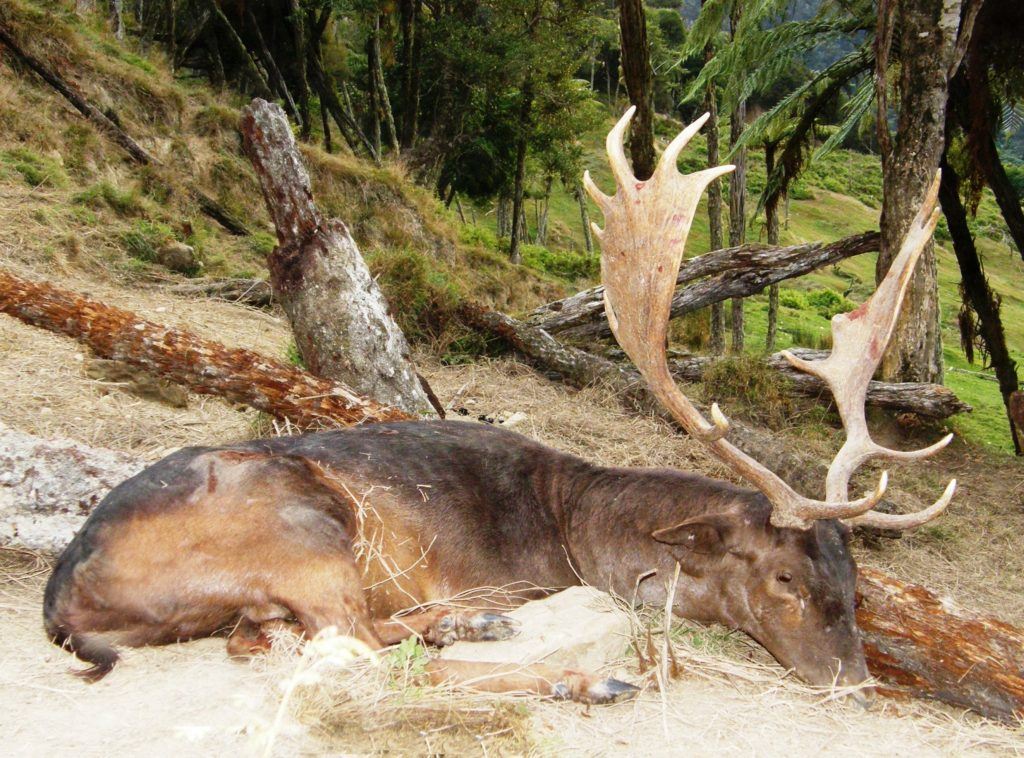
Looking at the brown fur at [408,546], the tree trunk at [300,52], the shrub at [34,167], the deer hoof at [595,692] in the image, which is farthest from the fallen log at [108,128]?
the deer hoof at [595,692]

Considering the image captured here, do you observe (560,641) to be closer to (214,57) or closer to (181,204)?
(181,204)

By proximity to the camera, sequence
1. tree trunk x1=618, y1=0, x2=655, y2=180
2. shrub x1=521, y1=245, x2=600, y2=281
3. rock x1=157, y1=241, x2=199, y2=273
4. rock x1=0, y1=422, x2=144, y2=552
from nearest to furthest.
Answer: rock x1=0, y1=422, x2=144, y2=552 → tree trunk x1=618, y1=0, x2=655, y2=180 → rock x1=157, y1=241, x2=199, y2=273 → shrub x1=521, y1=245, x2=600, y2=281

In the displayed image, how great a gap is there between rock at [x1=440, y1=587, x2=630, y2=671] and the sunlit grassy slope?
12.8m

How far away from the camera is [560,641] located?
12.5ft

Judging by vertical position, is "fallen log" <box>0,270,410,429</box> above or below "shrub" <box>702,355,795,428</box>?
above

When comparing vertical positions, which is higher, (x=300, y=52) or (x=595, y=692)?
(x=300, y=52)

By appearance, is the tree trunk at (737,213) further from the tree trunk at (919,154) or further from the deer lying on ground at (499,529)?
the deer lying on ground at (499,529)

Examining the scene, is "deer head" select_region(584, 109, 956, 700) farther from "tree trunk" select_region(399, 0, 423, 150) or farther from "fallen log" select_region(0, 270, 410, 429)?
"tree trunk" select_region(399, 0, 423, 150)

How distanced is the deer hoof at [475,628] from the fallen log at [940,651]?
1.76 meters

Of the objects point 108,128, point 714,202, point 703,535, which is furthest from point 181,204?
point 703,535

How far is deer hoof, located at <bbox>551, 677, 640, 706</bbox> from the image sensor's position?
11.5 ft

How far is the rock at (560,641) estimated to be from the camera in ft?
12.3

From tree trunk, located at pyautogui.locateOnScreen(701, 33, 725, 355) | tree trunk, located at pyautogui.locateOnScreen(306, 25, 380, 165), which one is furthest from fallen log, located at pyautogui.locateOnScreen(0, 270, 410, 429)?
tree trunk, located at pyautogui.locateOnScreen(306, 25, 380, 165)

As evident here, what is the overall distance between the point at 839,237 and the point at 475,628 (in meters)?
42.9
